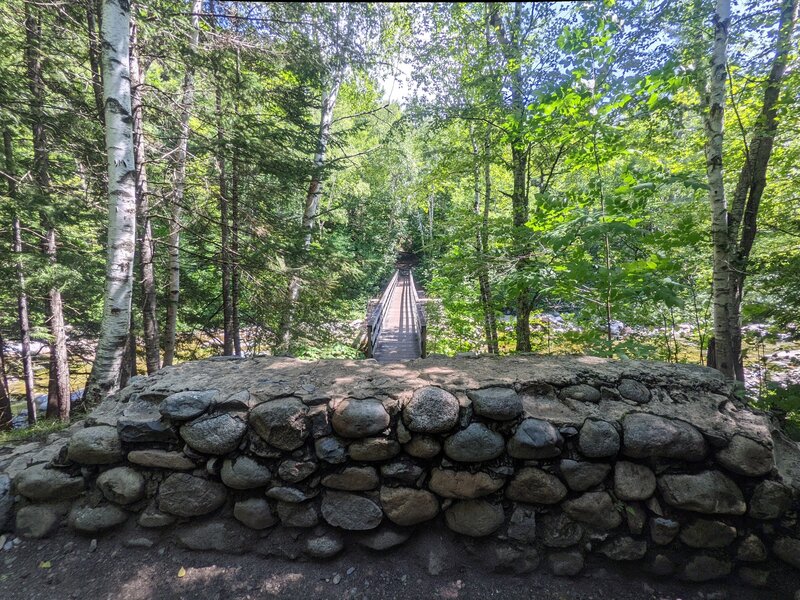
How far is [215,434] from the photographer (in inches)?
81.4

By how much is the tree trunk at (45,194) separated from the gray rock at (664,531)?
279 inches

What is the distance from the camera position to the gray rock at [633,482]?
198 centimetres

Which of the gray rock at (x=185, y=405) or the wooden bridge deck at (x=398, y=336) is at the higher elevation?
the gray rock at (x=185, y=405)

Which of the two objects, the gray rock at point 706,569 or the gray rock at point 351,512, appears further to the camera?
the gray rock at point 351,512

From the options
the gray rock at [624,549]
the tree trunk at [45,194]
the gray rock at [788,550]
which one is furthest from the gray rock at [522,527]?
the tree trunk at [45,194]

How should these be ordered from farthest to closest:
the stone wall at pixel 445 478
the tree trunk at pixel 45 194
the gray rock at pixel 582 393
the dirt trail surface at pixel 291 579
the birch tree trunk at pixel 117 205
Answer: the tree trunk at pixel 45 194 < the birch tree trunk at pixel 117 205 < the gray rock at pixel 582 393 < the stone wall at pixel 445 478 < the dirt trail surface at pixel 291 579

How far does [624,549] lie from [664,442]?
68 cm

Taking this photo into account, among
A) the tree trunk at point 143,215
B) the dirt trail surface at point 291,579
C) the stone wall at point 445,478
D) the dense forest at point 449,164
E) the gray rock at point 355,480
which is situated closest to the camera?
the dirt trail surface at point 291,579

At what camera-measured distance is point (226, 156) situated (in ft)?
16.2

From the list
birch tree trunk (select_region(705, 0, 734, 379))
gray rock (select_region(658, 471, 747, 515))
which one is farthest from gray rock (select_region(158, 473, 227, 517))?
birch tree trunk (select_region(705, 0, 734, 379))

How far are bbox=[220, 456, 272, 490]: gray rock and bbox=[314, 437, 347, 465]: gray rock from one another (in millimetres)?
354

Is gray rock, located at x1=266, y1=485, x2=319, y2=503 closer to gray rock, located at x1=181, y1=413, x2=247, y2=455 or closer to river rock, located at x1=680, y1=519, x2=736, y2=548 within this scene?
gray rock, located at x1=181, y1=413, x2=247, y2=455

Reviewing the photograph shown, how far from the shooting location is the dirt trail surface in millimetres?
1827

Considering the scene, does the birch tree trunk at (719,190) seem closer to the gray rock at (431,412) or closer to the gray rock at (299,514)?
the gray rock at (431,412)
